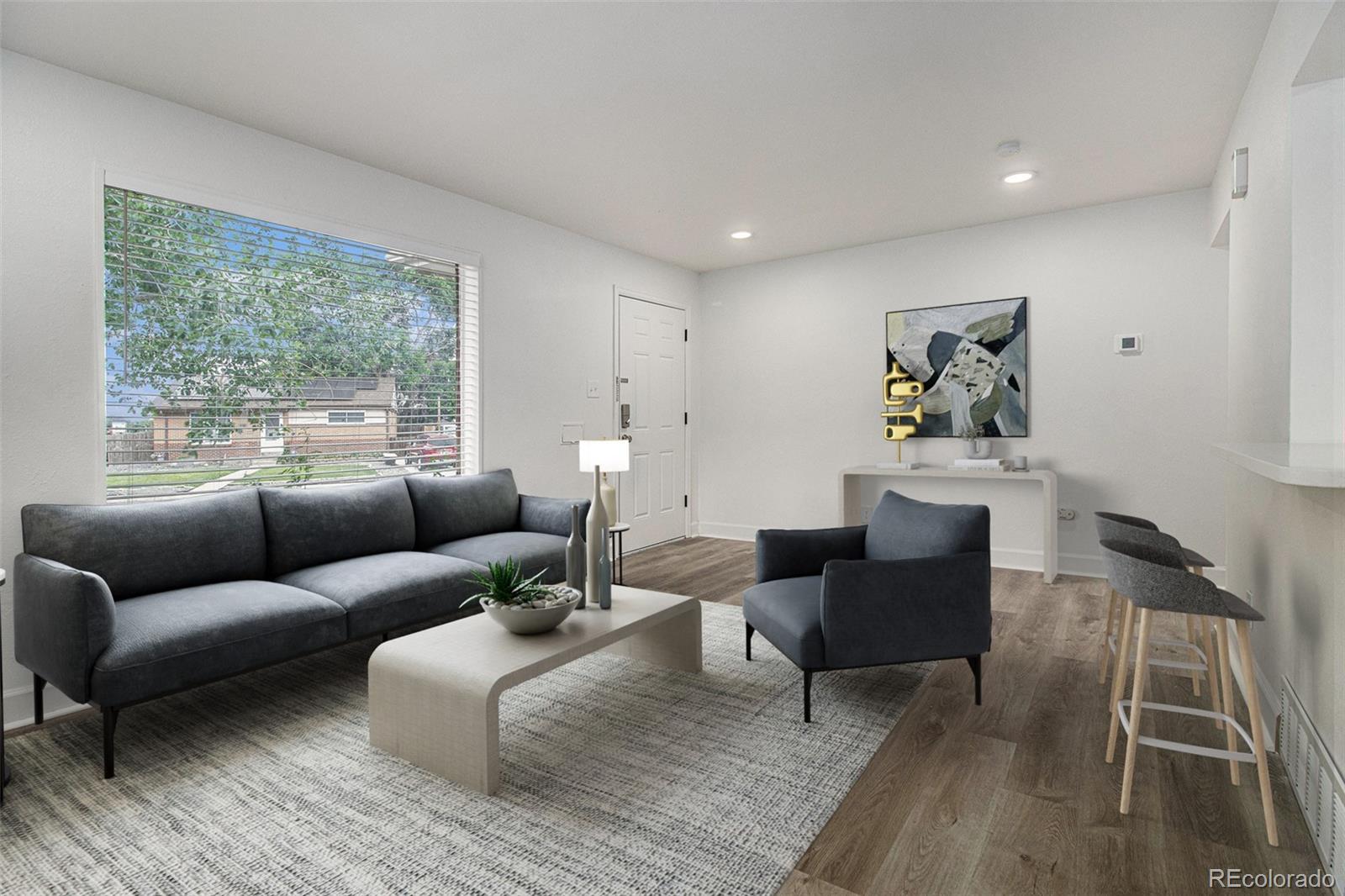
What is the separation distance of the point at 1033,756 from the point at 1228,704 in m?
0.57

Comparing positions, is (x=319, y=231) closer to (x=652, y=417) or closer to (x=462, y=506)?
(x=462, y=506)

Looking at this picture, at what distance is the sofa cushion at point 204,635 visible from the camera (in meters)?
2.22

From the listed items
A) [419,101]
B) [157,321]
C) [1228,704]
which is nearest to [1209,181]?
[1228,704]

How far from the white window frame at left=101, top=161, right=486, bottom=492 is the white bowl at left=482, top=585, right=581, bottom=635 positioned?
73.1 inches

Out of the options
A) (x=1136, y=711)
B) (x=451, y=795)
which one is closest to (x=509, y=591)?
(x=451, y=795)

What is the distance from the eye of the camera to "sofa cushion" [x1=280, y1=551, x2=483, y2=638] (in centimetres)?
292

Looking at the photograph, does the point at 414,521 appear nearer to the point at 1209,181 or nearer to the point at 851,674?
the point at 851,674

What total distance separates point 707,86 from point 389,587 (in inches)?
99.8

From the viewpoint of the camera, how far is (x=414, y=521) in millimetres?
3822

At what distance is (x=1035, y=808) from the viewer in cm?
199

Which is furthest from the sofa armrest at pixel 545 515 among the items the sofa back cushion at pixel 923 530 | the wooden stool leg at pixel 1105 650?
the wooden stool leg at pixel 1105 650

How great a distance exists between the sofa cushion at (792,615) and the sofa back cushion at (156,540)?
7.32 feet

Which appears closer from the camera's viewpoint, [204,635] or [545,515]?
[204,635]

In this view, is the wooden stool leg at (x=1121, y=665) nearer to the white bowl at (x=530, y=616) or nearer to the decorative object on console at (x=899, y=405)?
the white bowl at (x=530, y=616)
